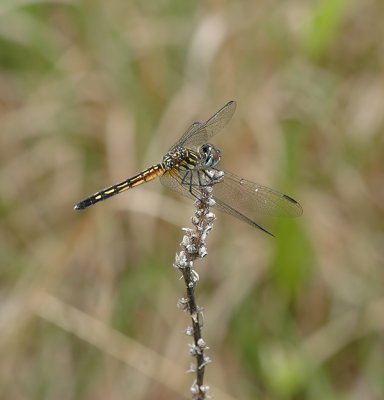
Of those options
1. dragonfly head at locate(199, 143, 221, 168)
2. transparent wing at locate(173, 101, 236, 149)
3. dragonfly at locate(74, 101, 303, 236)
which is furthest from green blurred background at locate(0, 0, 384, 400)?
dragonfly head at locate(199, 143, 221, 168)

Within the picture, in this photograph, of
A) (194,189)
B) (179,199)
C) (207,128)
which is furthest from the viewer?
(179,199)

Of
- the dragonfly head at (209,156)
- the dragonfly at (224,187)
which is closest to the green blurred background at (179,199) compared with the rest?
the dragonfly at (224,187)

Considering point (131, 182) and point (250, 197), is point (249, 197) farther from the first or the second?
point (131, 182)

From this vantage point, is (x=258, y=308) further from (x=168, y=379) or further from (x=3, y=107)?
(x=3, y=107)

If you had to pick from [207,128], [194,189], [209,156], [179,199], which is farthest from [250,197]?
[179,199]

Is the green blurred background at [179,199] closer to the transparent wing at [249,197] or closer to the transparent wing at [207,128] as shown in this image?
the transparent wing at [207,128]

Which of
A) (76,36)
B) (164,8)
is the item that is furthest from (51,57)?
(164,8)
